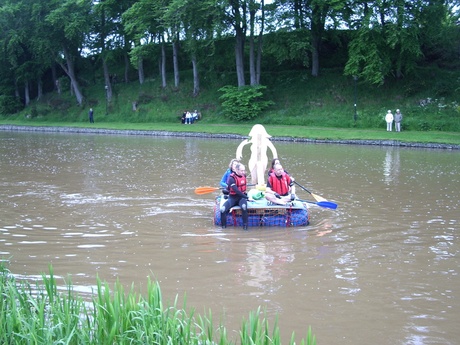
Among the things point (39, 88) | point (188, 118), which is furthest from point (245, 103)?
point (39, 88)

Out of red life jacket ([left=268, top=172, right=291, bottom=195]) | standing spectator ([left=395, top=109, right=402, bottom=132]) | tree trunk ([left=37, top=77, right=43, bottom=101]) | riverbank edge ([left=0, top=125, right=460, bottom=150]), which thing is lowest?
red life jacket ([left=268, top=172, right=291, bottom=195])

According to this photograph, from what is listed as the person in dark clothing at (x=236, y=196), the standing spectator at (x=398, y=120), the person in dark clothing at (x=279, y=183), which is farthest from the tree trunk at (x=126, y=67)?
Answer: the person in dark clothing at (x=236, y=196)

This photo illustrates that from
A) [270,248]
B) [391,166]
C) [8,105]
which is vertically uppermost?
[8,105]

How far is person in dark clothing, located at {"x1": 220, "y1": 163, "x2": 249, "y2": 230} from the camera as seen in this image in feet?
38.4

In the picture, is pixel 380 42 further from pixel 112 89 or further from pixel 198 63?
pixel 112 89

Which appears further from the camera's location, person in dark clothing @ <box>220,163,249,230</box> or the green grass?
the green grass

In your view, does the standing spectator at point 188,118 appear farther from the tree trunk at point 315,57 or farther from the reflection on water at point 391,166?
the reflection on water at point 391,166

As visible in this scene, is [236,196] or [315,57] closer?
[236,196]

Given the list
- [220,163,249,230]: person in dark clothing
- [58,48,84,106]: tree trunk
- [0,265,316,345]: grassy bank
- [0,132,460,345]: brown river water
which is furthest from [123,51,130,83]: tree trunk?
[0,265,316,345]: grassy bank

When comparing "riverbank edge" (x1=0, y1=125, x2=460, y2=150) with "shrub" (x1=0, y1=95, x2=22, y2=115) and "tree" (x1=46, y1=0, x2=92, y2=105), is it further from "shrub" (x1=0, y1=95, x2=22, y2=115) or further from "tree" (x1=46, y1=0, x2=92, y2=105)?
"shrub" (x1=0, y1=95, x2=22, y2=115)

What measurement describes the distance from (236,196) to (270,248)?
1874mm

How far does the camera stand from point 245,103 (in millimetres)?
42500

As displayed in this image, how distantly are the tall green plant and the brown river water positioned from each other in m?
22.6

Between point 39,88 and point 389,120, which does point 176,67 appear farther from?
point 389,120
